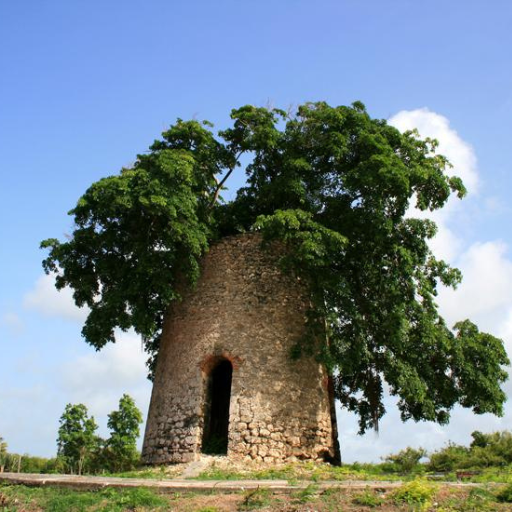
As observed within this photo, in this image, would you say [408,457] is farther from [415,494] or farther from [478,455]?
[415,494]

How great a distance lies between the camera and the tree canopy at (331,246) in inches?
516

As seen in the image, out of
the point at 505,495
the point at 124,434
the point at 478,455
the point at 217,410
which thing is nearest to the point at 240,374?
the point at 217,410

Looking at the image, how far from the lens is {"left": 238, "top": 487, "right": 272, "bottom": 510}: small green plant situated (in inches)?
311

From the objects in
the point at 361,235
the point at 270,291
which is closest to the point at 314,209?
the point at 361,235

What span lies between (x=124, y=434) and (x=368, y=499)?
22.0m

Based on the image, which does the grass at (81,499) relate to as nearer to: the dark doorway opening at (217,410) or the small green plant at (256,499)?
the small green plant at (256,499)

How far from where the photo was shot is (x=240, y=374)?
13.0 meters

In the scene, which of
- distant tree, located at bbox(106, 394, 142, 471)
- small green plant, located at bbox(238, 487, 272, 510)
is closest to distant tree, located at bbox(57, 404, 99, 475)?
distant tree, located at bbox(106, 394, 142, 471)

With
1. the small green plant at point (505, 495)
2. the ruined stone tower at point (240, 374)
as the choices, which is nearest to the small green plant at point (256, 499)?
the small green plant at point (505, 495)

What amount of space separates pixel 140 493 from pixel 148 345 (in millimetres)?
8034

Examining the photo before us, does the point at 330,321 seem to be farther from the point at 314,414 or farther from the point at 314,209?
the point at 314,209

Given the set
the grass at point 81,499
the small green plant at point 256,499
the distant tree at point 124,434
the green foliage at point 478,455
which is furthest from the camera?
the distant tree at point 124,434

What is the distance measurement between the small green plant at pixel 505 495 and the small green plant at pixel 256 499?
326 centimetres

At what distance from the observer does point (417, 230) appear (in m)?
14.0
